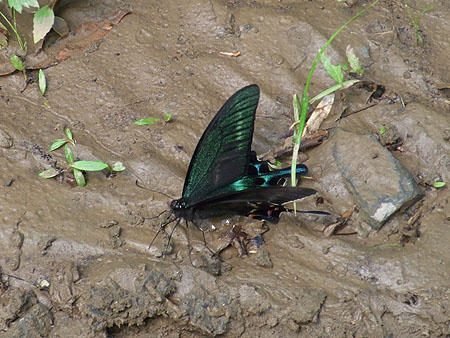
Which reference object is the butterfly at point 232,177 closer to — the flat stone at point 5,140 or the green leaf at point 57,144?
the green leaf at point 57,144

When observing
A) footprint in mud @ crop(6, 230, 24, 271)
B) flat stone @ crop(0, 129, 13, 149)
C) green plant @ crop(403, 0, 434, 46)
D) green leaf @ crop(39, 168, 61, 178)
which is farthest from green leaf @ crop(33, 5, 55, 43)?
green plant @ crop(403, 0, 434, 46)

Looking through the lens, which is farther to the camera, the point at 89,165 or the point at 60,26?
the point at 60,26

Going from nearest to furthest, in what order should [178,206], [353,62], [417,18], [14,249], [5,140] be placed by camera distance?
[14,249] → [178,206] → [5,140] → [353,62] → [417,18]

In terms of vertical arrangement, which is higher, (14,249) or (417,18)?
(417,18)

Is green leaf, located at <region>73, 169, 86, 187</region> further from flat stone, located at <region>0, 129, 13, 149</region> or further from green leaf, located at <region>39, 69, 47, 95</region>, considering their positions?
green leaf, located at <region>39, 69, 47, 95</region>

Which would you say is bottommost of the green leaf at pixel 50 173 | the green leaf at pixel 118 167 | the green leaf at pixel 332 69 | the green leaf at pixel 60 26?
the green leaf at pixel 50 173

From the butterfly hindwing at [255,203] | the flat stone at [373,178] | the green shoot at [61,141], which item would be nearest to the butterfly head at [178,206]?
the butterfly hindwing at [255,203]

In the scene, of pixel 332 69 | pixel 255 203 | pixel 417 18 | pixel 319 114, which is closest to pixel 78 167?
pixel 255 203

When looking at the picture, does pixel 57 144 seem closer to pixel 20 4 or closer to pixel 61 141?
pixel 61 141
